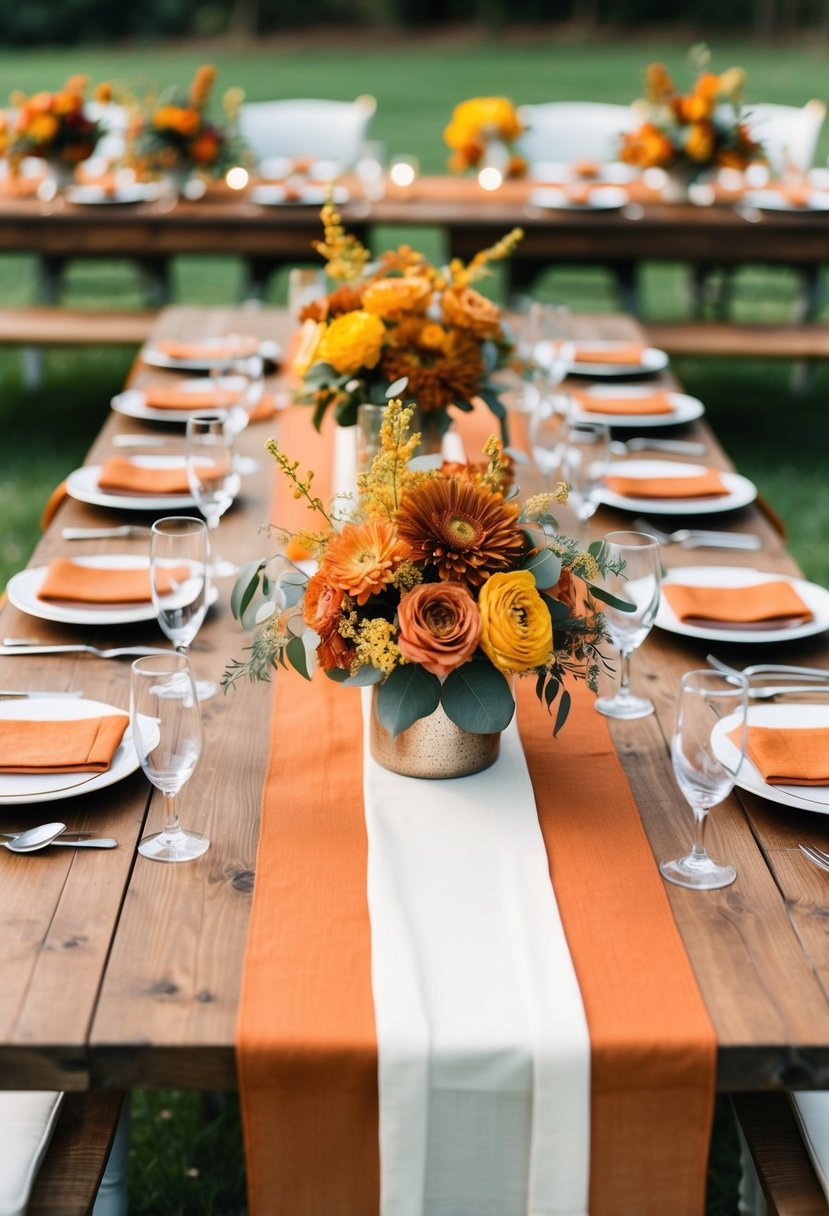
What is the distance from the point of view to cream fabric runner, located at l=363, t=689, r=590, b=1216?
1.26m

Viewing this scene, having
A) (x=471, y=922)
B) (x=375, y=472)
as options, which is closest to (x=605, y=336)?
(x=375, y=472)

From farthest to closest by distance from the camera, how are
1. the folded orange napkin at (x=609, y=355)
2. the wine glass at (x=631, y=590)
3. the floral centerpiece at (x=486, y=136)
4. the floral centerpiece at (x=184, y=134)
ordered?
1. the floral centerpiece at (x=486, y=136)
2. the floral centerpiece at (x=184, y=134)
3. the folded orange napkin at (x=609, y=355)
4. the wine glass at (x=631, y=590)

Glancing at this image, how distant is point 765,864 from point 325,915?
1.56 feet

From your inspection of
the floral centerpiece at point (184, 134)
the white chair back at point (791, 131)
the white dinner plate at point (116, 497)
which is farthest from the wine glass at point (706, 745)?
the white chair back at point (791, 131)

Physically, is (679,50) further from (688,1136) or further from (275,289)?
(688,1136)

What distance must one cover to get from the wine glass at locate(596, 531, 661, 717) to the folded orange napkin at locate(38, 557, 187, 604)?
0.70 meters

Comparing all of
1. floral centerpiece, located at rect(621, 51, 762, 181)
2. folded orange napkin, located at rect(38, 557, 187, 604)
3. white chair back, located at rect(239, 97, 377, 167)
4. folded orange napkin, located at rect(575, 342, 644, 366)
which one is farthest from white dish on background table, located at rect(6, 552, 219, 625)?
white chair back, located at rect(239, 97, 377, 167)

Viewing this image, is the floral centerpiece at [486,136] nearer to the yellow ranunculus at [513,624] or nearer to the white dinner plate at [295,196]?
the white dinner plate at [295,196]

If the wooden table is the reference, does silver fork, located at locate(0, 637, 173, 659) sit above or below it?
below

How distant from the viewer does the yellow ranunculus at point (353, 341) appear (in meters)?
2.32

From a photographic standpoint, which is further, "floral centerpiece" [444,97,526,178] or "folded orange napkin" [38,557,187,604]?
"floral centerpiece" [444,97,526,178]

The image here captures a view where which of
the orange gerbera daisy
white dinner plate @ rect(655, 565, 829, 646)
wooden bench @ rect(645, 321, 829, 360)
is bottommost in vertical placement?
wooden bench @ rect(645, 321, 829, 360)

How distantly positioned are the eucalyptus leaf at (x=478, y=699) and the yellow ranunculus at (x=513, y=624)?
5 cm

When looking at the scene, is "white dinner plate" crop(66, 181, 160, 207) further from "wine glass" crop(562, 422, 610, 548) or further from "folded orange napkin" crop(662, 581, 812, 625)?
"folded orange napkin" crop(662, 581, 812, 625)
